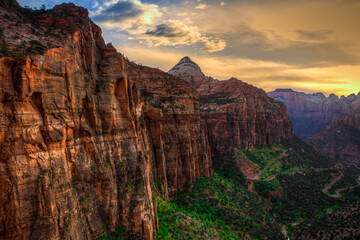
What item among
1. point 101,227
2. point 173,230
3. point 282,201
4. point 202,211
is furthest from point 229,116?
point 101,227

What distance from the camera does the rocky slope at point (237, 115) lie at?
314ft

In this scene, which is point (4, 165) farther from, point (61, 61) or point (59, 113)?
point (61, 61)

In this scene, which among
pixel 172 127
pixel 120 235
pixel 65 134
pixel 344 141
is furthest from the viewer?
pixel 344 141

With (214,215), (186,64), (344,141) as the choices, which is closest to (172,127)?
(214,215)

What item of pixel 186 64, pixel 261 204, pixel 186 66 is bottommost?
pixel 261 204

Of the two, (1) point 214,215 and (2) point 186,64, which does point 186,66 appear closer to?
(2) point 186,64

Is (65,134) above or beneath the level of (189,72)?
beneath

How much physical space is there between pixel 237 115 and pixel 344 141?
425ft

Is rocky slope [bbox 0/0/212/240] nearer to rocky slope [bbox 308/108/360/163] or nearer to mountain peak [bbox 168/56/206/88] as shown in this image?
mountain peak [bbox 168/56/206/88]

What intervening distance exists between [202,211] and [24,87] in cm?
4504

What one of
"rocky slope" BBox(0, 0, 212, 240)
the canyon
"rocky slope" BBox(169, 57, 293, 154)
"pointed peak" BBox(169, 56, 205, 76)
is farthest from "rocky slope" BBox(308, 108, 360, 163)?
"rocky slope" BBox(0, 0, 212, 240)

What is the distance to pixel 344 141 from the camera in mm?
182500

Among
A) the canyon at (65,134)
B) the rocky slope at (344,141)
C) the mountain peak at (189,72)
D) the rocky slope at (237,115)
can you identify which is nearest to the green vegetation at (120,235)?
the canyon at (65,134)

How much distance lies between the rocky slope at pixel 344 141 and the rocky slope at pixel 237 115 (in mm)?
69268
